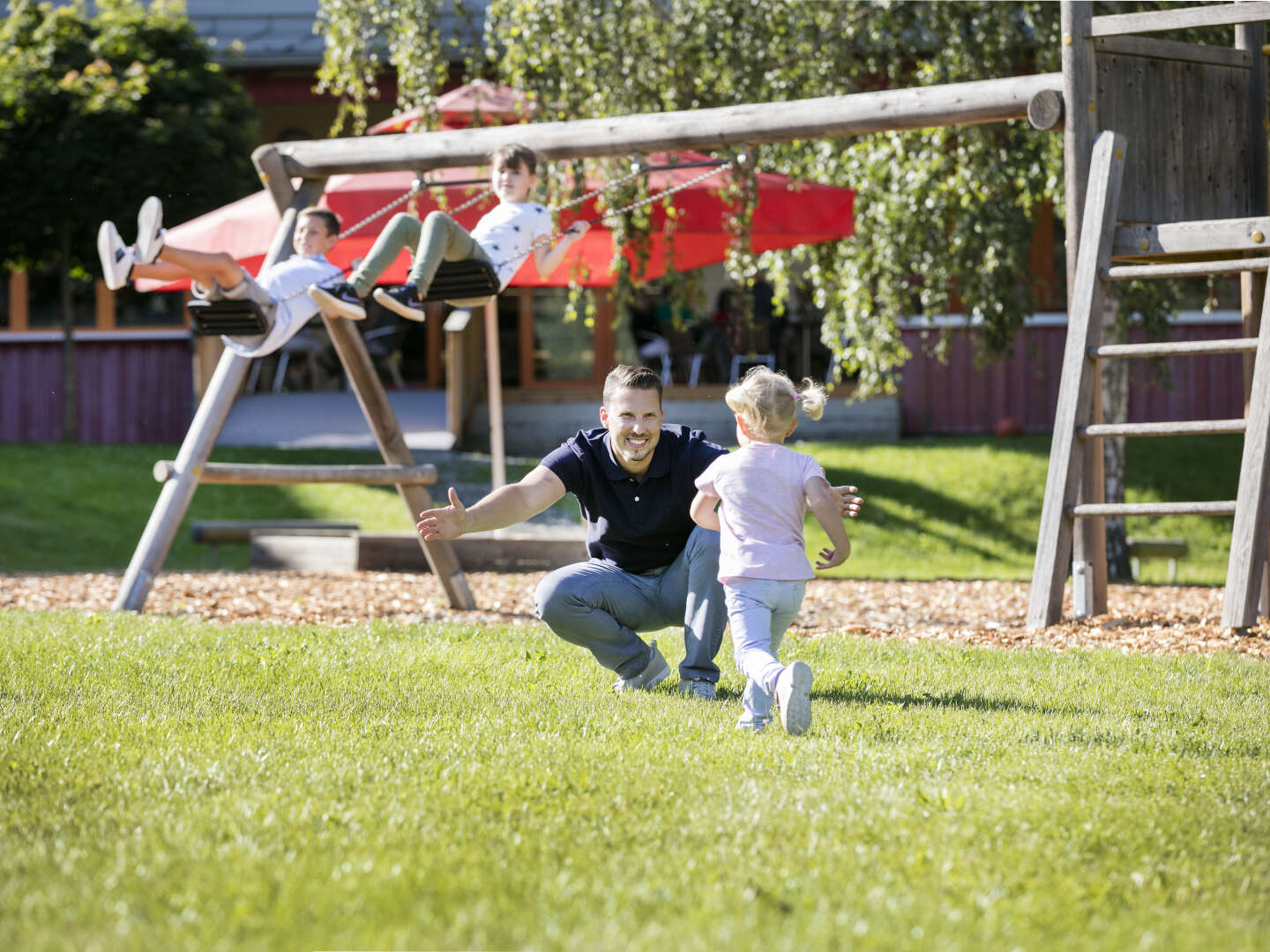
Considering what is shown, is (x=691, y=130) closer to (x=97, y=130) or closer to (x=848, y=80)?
(x=848, y=80)

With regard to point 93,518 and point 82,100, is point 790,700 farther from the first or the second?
point 82,100

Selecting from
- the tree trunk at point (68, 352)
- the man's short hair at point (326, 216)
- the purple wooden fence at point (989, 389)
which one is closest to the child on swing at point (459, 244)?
the man's short hair at point (326, 216)

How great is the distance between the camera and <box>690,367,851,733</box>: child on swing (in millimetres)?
4660

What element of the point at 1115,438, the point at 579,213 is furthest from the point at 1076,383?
the point at 1115,438

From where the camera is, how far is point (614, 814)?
343 cm

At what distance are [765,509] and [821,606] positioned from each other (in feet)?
15.1

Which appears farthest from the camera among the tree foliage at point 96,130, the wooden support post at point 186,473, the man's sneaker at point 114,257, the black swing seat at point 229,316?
the tree foliage at point 96,130

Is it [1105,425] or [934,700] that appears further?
[1105,425]

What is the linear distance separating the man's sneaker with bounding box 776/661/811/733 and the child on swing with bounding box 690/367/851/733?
0.71 feet

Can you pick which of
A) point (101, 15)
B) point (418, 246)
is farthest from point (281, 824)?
point (101, 15)

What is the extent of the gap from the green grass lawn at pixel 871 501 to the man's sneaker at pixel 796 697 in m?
7.97

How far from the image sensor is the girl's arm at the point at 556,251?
24.6ft

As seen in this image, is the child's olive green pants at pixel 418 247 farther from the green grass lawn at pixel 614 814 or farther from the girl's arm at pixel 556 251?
the green grass lawn at pixel 614 814

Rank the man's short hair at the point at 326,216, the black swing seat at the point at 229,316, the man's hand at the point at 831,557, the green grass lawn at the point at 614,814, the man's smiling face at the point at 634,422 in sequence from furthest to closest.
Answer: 1. the man's short hair at the point at 326,216
2. the black swing seat at the point at 229,316
3. the man's smiling face at the point at 634,422
4. the man's hand at the point at 831,557
5. the green grass lawn at the point at 614,814
